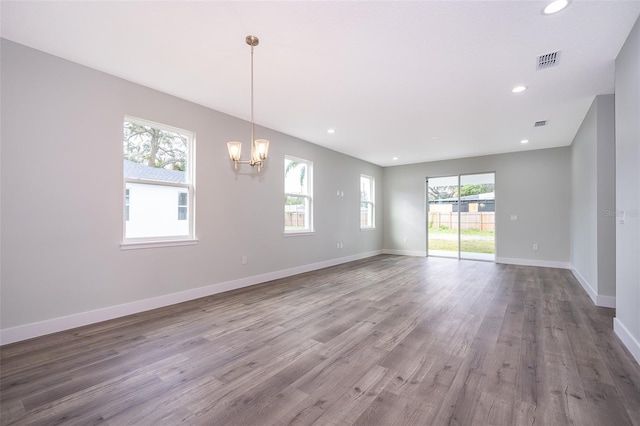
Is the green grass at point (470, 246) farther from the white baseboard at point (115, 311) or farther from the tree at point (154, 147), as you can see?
the tree at point (154, 147)

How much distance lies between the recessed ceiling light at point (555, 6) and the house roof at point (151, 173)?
4.07 meters

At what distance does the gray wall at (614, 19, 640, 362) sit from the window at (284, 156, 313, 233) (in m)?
4.42

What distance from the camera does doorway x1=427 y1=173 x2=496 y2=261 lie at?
7.31 m

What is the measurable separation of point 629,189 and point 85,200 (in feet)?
16.8

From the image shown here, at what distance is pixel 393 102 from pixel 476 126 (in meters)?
1.93

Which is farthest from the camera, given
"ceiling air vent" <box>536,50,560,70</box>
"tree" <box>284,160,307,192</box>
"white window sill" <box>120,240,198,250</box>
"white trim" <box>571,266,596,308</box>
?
"tree" <box>284,160,307,192</box>

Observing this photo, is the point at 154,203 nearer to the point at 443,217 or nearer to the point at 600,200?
the point at 600,200

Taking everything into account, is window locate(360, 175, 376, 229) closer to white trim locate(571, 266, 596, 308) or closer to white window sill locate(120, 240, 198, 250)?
white trim locate(571, 266, 596, 308)

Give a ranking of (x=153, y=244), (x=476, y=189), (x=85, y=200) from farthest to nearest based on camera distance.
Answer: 1. (x=476, y=189)
2. (x=153, y=244)
3. (x=85, y=200)

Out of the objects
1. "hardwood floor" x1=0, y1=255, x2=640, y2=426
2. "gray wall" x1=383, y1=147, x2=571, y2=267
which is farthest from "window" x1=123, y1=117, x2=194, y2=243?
"gray wall" x1=383, y1=147, x2=571, y2=267

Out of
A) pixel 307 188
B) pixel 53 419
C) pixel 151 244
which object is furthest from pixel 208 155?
pixel 53 419

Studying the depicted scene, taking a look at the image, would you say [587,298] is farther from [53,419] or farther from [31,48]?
[31,48]

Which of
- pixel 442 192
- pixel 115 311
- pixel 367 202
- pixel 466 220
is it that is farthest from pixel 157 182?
pixel 466 220

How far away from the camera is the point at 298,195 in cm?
578
